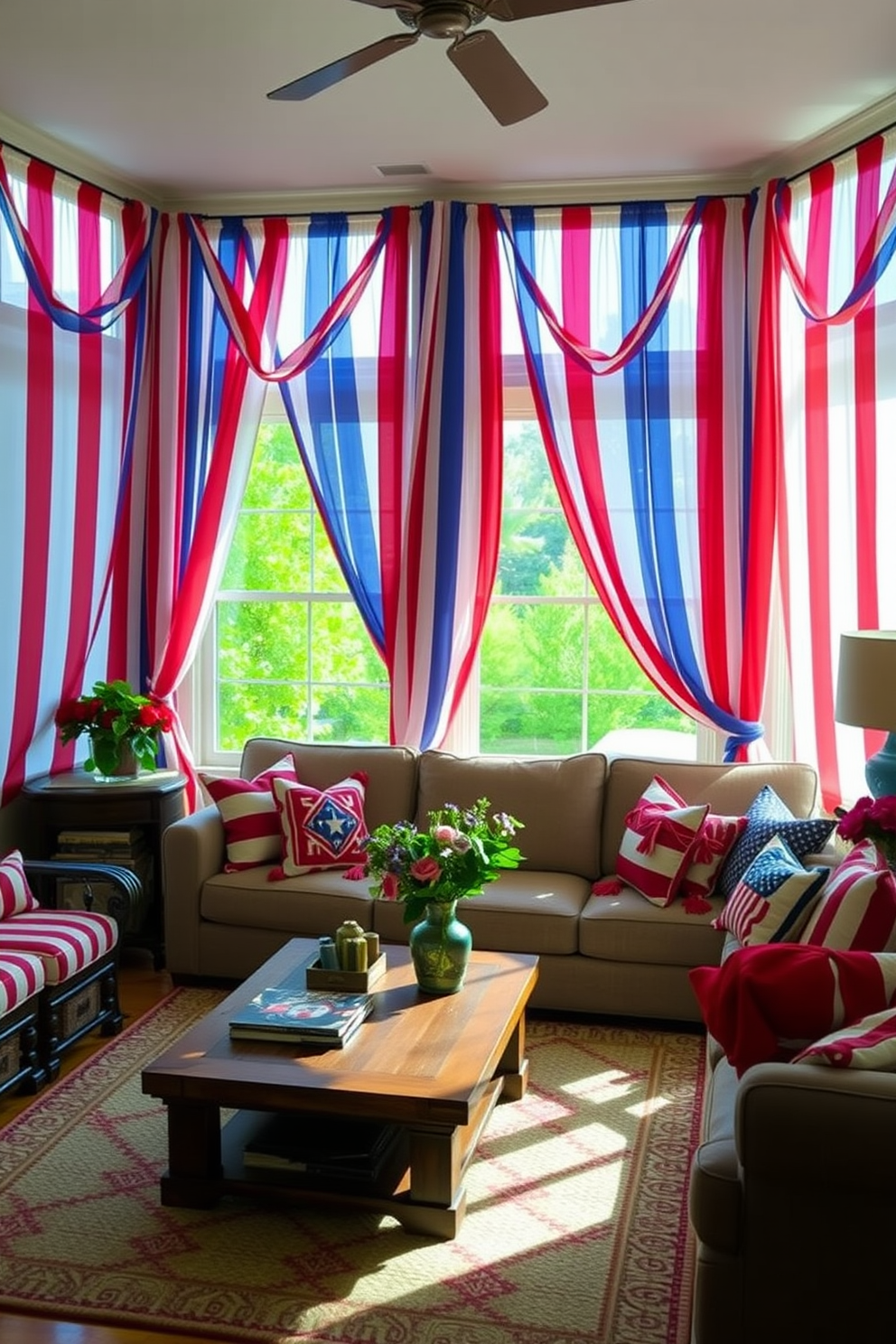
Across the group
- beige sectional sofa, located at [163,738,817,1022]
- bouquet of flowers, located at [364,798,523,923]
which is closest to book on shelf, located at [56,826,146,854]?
beige sectional sofa, located at [163,738,817,1022]

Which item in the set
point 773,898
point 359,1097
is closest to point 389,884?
point 359,1097

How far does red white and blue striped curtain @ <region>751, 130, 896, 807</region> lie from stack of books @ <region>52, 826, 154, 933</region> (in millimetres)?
2658

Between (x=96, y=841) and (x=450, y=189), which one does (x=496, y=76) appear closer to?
(x=450, y=189)

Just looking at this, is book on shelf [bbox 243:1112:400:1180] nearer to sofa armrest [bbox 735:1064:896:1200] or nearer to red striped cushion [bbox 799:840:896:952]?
sofa armrest [bbox 735:1064:896:1200]

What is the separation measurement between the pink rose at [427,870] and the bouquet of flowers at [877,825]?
1104 millimetres

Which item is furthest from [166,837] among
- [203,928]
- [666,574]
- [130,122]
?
[130,122]

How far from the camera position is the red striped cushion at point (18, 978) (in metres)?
3.68

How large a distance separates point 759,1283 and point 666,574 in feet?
11.0

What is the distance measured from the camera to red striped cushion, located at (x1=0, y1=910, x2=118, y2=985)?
155 inches

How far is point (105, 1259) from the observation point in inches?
118

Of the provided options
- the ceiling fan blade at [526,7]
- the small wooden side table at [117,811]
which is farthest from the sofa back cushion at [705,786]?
the ceiling fan blade at [526,7]

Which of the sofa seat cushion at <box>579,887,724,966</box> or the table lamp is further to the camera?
the sofa seat cushion at <box>579,887,724,966</box>

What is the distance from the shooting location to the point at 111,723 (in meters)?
A: 5.11

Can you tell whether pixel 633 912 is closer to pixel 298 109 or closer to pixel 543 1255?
pixel 543 1255
